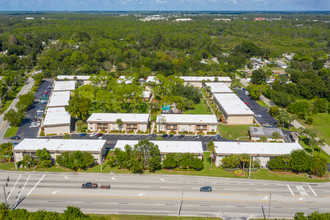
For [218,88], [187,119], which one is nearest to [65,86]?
[187,119]

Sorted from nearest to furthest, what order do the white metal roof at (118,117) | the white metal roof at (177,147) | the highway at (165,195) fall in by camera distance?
the highway at (165,195) → the white metal roof at (177,147) → the white metal roof at (118,117)

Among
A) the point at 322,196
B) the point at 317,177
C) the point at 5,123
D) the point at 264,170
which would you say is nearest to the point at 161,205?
the point at 264,170

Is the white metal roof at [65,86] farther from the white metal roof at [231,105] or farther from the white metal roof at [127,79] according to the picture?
the white metal roof at [231,105]

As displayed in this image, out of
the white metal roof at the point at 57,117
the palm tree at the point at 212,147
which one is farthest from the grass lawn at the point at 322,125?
the white metal roof at the point at 57,117

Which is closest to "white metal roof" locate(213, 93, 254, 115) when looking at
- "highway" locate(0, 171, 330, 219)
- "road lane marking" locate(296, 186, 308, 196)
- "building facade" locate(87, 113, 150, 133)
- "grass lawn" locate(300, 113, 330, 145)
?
"grass lawn" locate(300, 113, 330, 145)

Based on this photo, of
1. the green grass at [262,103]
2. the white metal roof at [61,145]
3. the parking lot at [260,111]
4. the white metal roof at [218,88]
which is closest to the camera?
the white metal roof at [61,145]

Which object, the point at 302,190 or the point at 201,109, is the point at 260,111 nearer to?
the point at 201,109
